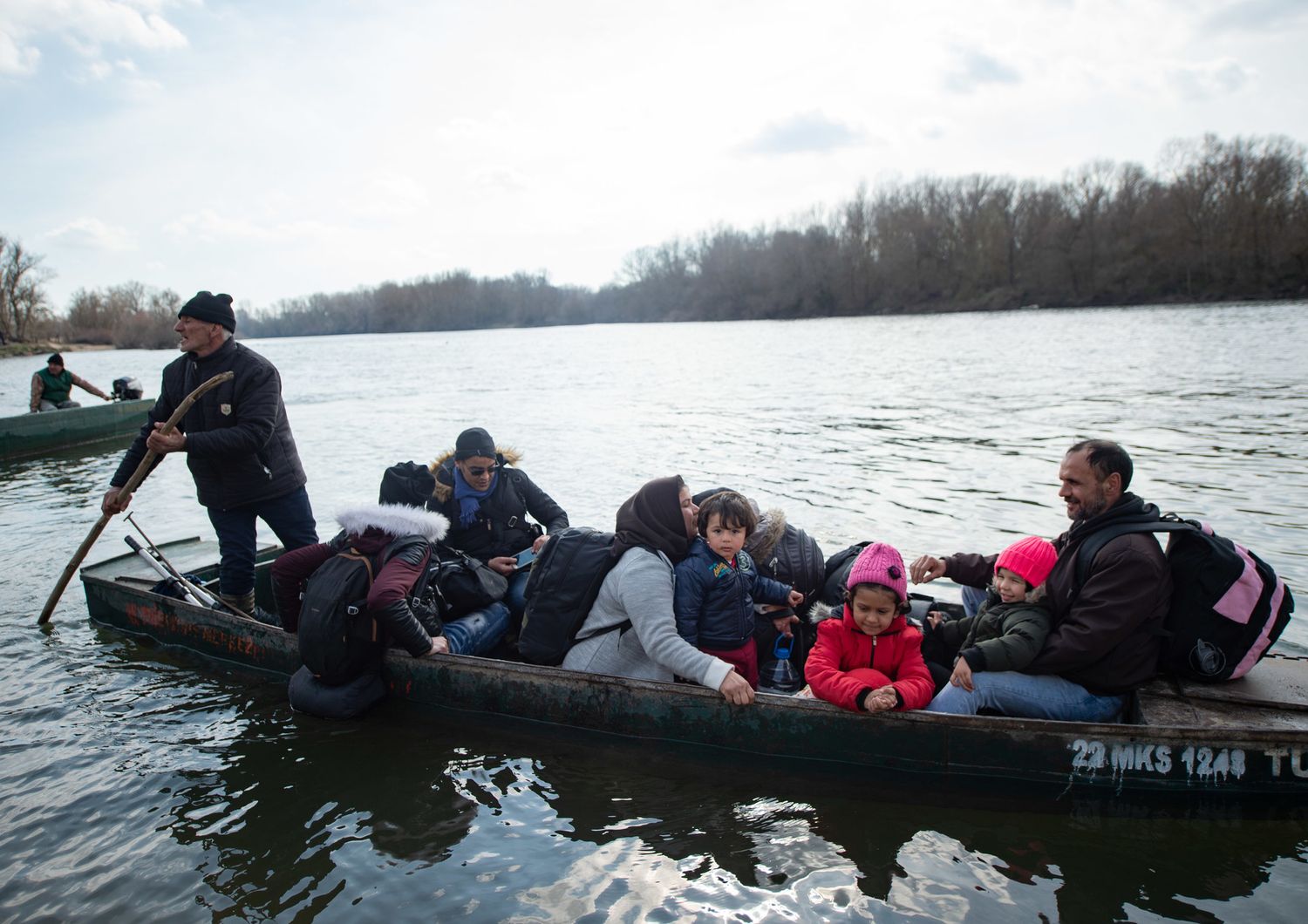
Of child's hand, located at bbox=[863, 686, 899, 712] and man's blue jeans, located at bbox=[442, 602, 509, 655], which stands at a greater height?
child's hand, located at bbox=[863, 686, 899, 712]

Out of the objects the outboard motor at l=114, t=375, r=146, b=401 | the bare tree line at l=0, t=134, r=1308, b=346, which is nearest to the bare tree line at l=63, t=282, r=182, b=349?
the bare tree line at l=0, t=134, r=1308, b=346

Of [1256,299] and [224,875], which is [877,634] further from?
[1256,299]

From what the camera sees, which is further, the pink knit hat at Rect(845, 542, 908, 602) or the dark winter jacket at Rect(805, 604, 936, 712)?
the dark winter jacket at Rect(805, 604, 936, 712)

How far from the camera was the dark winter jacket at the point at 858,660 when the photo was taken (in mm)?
4207

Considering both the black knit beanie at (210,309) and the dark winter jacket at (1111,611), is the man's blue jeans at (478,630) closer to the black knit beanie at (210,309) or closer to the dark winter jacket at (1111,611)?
the black knit beanie at (210,309)

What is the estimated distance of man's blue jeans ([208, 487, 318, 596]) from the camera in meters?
6.20

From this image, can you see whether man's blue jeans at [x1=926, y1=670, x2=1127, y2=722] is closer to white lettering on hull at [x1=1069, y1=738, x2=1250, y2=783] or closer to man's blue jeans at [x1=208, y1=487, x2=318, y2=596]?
white lettering on hull at [x1=1069, y1=738, x2=1250, y2=783]

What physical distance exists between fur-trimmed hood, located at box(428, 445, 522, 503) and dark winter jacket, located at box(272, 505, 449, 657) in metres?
0.99

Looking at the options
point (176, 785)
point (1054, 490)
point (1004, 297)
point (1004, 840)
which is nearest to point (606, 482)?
point (1054, 490)

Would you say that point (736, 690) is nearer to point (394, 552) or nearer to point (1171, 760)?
point (1171, 760)

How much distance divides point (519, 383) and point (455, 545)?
96.6 feet

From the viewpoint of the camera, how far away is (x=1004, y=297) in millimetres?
70500

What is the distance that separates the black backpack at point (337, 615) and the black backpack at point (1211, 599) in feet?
12.5

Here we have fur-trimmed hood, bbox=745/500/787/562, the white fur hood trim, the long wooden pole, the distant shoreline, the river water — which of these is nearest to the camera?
the river water
